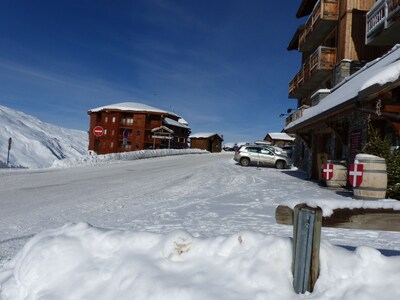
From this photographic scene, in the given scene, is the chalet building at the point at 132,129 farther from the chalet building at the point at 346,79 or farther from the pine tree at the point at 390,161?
the pine tree at the point at 390,161

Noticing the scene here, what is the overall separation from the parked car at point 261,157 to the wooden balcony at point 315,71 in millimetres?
5292

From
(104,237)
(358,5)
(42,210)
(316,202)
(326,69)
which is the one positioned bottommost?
(42,210)

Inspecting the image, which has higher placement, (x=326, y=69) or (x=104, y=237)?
(x=326, y=69)

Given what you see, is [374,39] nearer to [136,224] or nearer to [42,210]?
[136,224]

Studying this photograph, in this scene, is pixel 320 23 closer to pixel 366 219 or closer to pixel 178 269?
pixel 366 219

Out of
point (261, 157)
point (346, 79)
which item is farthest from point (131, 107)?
point (346, 79)

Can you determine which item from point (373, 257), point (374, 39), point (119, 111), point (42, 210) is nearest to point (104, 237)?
point (373, 257)

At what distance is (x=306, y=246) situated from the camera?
2635mm

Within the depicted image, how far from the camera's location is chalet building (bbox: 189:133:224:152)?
75688 millimetres

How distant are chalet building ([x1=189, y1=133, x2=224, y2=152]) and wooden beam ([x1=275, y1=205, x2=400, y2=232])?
72.7 metres

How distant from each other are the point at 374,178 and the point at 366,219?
21.3 ft

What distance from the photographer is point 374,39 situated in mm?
14570

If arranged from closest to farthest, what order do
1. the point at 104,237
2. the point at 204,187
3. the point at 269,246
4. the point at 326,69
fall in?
1. the point at 269,246
2. the point at 104,237
3. the point at 204,187
4. the point at 326,69

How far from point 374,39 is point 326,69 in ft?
14.9
